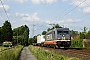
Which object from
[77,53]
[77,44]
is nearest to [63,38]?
[77,53]

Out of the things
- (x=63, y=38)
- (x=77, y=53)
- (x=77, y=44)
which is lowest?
(x=77, y=53)

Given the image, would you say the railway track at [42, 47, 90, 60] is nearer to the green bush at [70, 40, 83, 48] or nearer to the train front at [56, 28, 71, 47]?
the train front at [56, 28, 71, 47]

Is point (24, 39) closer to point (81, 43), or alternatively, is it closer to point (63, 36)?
point (81, 43)

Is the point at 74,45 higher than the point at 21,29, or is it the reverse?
the point at 21,29

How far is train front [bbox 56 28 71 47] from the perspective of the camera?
135ft

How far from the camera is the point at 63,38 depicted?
41.9m

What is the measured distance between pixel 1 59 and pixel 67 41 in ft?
90.0

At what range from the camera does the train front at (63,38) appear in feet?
135

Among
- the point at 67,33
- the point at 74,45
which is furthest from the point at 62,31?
the point at 74,45

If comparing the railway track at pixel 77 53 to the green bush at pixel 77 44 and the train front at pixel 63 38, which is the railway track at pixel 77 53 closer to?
the train front at pixel 63 38

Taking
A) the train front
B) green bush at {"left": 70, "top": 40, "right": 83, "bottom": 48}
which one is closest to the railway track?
the train front

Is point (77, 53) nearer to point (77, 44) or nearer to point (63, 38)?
point (63, 38)

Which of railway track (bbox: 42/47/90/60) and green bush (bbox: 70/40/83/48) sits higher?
green bush (bbox: 70/40/83/48)

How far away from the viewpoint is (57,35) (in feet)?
138
